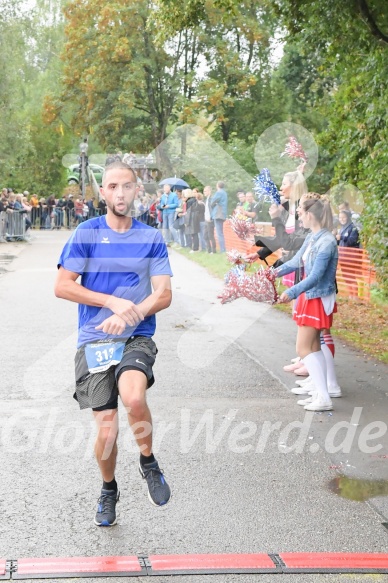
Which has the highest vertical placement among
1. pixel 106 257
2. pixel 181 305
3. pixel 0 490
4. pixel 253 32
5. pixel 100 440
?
pixel 253 32

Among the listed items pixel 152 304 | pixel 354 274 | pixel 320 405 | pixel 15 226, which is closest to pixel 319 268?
pixel 320 405

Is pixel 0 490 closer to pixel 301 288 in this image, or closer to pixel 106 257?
pixel 106 257

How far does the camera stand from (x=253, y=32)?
46.2 m

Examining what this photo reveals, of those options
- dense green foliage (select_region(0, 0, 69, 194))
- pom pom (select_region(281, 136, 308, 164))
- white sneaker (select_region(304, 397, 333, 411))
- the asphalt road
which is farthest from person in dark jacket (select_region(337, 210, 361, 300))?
dense green foliage (select_region(0, 0, 69, 194))

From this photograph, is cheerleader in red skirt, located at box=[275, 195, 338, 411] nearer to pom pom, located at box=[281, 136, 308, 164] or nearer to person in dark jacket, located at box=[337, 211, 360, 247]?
pom pom, located at box=[281, 136, 308, 164]

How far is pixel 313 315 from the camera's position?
8.28 metres

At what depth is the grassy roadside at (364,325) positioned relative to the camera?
11.9 m

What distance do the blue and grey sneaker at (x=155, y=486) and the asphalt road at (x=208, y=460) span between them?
0.18 meters

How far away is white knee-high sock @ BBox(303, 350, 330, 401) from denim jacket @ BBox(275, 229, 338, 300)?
1.63ft

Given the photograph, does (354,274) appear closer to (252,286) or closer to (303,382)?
(303,382)

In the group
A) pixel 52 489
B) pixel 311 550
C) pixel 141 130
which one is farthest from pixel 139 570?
pixel 141 130

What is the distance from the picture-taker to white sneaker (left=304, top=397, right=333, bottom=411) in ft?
26.9

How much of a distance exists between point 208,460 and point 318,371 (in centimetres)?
189

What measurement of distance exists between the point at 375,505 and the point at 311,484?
1.73ft
